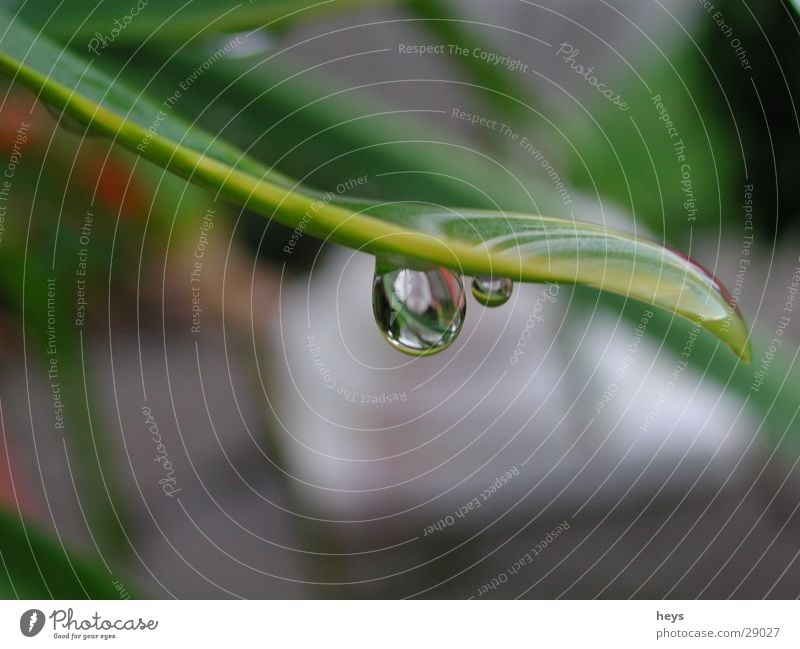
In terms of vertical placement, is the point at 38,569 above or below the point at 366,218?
below

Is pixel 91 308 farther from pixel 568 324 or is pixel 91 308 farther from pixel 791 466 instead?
pixel 791 466

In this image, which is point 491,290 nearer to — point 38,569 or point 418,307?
point 418,307

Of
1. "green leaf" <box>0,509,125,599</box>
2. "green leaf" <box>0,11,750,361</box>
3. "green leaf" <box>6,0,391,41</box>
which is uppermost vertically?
"green leaf" <box>6,0,391,41</box>

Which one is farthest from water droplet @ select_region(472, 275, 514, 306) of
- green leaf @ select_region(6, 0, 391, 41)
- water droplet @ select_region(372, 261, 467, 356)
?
green leaf @ select_region(6, 0, 391, 41)

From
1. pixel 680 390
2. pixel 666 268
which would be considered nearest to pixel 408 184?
pixel 666 268

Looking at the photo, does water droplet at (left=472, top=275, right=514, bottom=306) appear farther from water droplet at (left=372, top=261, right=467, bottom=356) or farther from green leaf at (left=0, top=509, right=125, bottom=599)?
green leaf at (left=0, top=509, right=125, bottom=599)

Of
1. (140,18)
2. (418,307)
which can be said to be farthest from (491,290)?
(140,18)
